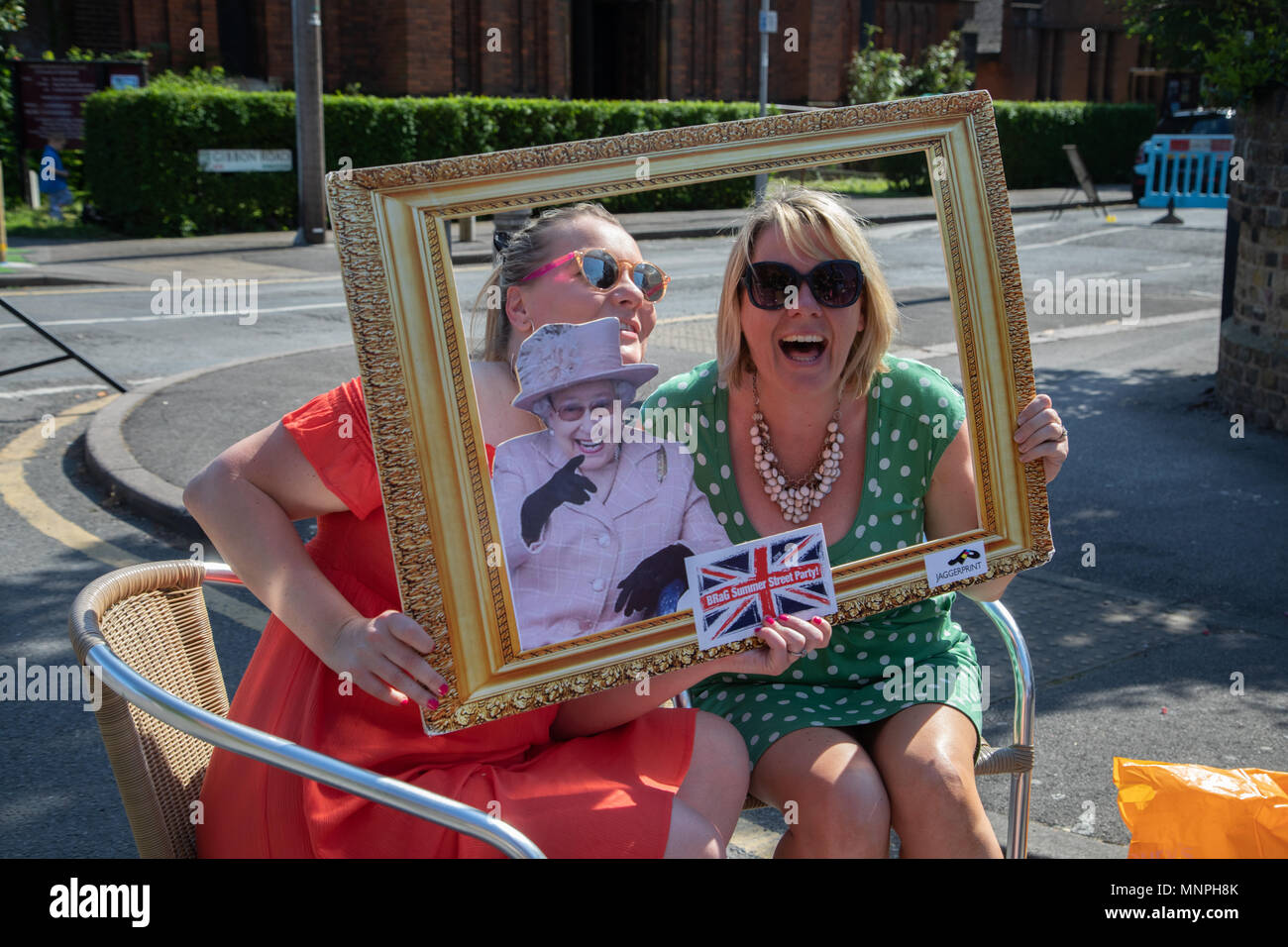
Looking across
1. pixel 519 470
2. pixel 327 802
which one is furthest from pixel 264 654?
pixel 519 470

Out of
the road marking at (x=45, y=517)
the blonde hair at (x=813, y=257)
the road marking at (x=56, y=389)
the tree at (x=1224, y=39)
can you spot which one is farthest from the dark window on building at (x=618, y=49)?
the blonde hair at (x=813, y=257)

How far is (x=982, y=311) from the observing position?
2.15m

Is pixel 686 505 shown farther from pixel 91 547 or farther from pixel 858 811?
pixel 91 547

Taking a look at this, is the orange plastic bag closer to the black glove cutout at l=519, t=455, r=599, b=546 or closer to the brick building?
the black glove cutout at l=519, t=455, r=599, b=546

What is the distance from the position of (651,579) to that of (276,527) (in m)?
0.57

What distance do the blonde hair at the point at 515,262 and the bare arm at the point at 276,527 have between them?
1.12 ft

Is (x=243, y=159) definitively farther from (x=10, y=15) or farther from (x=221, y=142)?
(x=10, y=15)

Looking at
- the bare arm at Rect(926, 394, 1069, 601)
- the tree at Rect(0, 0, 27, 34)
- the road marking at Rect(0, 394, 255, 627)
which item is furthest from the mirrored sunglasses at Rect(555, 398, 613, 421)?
the tree at Rect(0, 0, 27, 34)

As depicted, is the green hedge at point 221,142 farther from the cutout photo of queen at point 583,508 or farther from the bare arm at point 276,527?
the cutout photo of queen at point 583,508

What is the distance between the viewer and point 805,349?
7.23 ft

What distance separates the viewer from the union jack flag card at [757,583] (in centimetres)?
189
